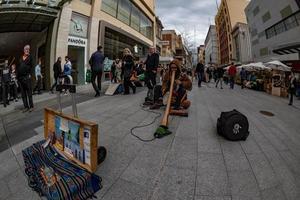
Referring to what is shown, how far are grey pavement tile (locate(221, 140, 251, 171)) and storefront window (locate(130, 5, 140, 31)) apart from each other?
26.3 meters

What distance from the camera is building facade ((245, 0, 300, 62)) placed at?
91.8 ft

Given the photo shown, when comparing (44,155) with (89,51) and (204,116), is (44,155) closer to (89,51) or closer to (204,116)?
(204,116)

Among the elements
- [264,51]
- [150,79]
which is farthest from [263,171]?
[264,51]

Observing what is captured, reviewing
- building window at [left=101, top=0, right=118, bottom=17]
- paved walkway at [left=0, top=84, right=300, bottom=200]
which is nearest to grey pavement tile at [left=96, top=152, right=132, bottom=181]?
paved walkway at [left=0, top=84, right=300, bottom=200]

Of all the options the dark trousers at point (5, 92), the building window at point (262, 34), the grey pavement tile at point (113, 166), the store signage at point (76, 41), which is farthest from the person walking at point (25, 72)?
the building window at point (262, 34)

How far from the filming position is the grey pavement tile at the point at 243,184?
9.21 ft

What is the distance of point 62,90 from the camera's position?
12.3ft

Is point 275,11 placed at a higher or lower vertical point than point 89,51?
higher

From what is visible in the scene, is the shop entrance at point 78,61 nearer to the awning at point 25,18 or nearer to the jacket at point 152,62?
the awning at point 25,18

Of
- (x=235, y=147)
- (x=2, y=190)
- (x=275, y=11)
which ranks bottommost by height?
(x=2, y=190)

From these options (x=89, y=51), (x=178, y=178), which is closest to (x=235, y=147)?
(x=178, y=178)

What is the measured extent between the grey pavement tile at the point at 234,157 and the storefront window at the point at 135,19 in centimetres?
2631

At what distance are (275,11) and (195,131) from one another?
3627 centimetres

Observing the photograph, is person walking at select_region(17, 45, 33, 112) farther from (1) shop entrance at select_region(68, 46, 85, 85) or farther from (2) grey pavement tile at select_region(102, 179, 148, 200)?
(1) shop entrance at select_region(68, 46, 85, 85)
